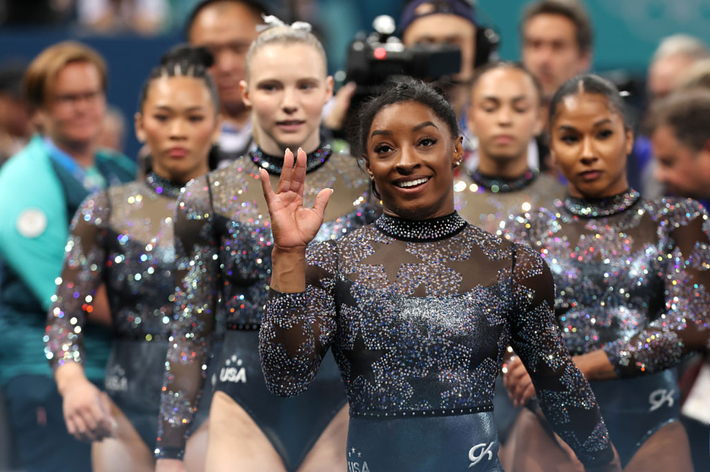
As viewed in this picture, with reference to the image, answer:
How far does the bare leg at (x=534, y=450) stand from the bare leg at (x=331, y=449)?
1.42 ft

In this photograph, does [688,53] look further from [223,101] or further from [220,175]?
[220,175]

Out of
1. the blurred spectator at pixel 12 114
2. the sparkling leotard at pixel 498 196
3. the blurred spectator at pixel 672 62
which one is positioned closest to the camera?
the sparkling leotard at pixel 498 196

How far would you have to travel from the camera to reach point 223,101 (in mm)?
3912

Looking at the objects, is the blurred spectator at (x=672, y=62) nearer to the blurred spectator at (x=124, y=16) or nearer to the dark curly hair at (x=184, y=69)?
the dark curly hair at (x=184, y=69)

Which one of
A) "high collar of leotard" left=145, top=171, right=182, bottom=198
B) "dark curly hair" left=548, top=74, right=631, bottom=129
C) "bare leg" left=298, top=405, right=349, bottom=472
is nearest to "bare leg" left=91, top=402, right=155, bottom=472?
"bare leg" left=298, top=405, right=349, bottom=472

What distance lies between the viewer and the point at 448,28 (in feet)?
12.5

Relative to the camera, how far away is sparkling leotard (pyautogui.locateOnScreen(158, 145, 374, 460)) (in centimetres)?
242

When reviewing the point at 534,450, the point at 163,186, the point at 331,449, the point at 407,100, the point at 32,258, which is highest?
the point at 407,100

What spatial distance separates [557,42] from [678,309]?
2.05m

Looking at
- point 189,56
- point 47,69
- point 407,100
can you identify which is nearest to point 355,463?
point 407,100

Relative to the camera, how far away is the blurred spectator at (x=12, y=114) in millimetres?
4867

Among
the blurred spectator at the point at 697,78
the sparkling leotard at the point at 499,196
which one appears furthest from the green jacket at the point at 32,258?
the blurred spectator at the point at 697,78

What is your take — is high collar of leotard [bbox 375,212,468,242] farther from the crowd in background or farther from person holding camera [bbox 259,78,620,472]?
the crowd in background

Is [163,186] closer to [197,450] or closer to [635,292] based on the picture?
[197,450]
